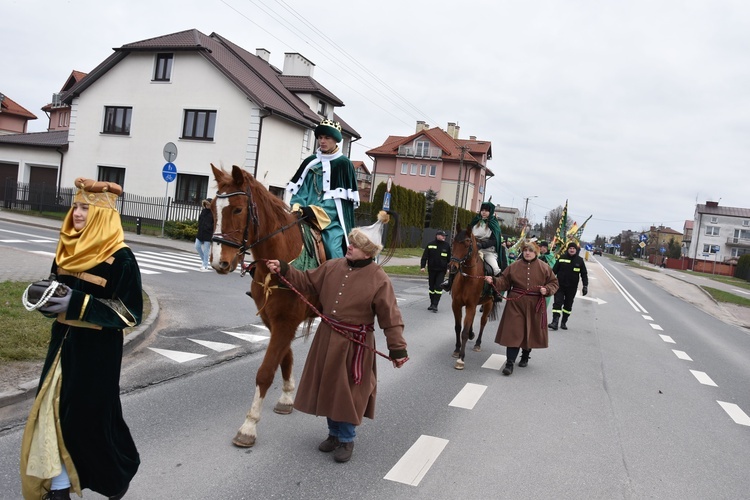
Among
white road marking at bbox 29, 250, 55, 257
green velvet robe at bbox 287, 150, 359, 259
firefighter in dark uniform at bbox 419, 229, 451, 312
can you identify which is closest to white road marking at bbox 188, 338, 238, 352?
green velvet robe at bbox 287, 150, 359, 259

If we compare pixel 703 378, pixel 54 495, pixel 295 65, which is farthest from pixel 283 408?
pixel 295 65

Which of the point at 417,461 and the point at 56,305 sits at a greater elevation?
the point at 56,305

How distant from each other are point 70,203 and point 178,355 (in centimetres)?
2637

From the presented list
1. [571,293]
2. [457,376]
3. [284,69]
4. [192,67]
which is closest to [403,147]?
[284,69]

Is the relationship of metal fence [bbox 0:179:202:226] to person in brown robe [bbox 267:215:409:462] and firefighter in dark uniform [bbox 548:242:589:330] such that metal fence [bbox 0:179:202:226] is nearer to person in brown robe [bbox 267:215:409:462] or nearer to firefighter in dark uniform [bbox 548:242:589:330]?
firefighter in dark uniform [bbox 548:242:589:330]

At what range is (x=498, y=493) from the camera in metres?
4.12

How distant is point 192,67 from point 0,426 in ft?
87.9

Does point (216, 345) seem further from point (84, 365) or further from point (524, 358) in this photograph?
point (84, 365)

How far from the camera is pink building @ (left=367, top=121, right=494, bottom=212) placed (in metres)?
63.7

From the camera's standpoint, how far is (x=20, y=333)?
6.33 metres

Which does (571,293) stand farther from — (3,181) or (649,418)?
(3,181)

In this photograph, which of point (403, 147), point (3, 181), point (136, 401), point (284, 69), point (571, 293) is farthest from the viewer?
point (403, 147)

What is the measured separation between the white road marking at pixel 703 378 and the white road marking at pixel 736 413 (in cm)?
114

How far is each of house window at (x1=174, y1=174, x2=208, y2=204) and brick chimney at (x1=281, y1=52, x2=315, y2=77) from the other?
12573 mm
